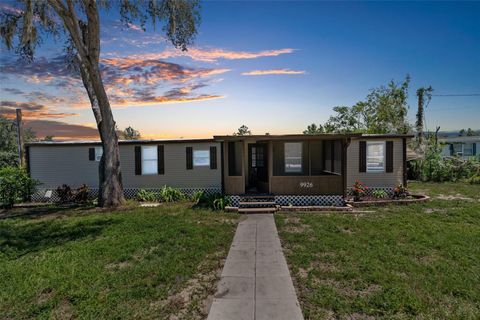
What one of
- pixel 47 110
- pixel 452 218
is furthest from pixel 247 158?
pixel 47 110

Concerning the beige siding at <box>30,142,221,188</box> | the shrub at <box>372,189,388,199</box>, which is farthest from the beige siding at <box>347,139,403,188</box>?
Answer: the beige siding at <box>30,142,221,188</box>

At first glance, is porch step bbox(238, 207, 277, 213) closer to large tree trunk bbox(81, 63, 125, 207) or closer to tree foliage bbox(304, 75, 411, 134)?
large tree trunk bbox(81, 63, 125, 207)

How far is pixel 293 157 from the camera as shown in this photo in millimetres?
12727

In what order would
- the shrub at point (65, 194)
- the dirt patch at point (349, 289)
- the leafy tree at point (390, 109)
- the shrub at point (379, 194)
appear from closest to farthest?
1. the dirt patch at point (349, 289)
2. the shrub at point (379, 194)
3. the shrub at point (65, 194)
4. the leafy tree at point (390, 109)

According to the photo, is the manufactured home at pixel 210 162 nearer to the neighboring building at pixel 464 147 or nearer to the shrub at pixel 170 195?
the shrub at pixel 170 195

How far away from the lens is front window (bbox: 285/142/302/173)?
12656 millimetres

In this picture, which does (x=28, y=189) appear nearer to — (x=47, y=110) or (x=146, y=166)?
(x=146, y=166)

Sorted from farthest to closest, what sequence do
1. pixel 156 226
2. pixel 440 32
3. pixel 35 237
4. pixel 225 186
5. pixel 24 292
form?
pixel 440 32, pixel 225 186, pixel 156 226, pixel 35 237, pixel 24 292

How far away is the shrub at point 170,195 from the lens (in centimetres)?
1192

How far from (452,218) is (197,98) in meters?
14.7

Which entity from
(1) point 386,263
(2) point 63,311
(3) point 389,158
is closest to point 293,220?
(1) point 386,263

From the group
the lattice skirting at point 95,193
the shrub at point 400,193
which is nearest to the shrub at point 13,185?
the lattice skirting at point 95,193

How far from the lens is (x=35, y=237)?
7.01 metres

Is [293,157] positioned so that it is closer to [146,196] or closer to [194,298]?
[146,196]
